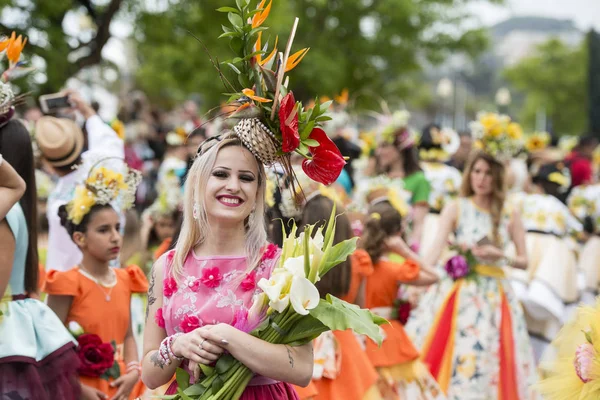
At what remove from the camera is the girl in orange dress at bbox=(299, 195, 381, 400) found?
5160 mm

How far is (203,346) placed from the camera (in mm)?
3104

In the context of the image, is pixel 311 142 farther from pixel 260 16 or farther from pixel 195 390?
pixel 195 390

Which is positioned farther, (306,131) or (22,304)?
(22,304)

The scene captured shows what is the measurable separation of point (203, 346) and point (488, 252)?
447 cm

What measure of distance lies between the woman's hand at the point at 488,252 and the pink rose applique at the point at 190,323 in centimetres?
423

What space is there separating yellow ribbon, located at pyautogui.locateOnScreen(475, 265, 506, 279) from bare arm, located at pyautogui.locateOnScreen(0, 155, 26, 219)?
4.54 metres

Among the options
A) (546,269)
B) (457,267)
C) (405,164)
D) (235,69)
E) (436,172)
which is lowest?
(546,269)

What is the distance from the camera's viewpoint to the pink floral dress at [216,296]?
3.39 metres

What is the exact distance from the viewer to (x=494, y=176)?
739 centimetres

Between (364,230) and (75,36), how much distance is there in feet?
22.9

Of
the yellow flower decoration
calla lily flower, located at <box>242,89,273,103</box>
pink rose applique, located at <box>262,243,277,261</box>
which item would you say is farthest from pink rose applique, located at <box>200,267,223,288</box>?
the yellow flower decoration

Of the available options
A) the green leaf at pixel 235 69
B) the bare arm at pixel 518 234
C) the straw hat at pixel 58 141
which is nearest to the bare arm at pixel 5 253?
the green leaf at pixel 235 69

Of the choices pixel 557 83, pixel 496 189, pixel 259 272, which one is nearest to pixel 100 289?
pixel 259 272

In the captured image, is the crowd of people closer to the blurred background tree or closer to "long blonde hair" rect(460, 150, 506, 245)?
"long blonde hair" rect(460, 150, 506, 245)
